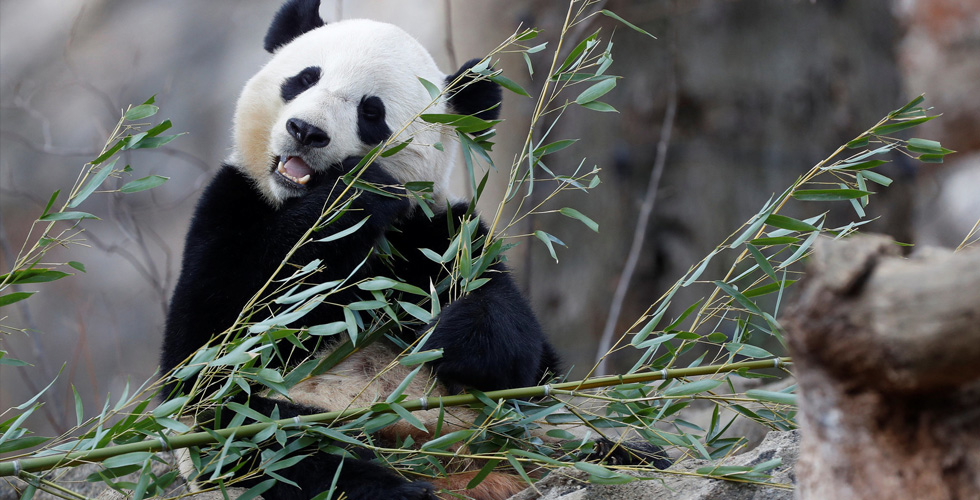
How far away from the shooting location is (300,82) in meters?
2.30

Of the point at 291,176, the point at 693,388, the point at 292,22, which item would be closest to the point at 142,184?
the point at 291,176

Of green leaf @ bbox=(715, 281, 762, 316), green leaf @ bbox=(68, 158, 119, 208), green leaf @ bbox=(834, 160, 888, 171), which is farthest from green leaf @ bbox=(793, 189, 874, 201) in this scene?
green leaf @ bbox=(68, 158, 119, 208)

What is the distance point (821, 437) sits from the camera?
970 millimetres

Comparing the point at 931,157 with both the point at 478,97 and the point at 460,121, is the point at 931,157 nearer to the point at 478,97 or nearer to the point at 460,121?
the point at 460,121

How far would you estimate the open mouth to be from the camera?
2135 mm

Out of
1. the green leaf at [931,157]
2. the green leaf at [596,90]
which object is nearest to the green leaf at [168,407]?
the green leaf at [596,90]

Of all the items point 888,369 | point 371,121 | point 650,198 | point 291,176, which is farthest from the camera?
point 650,198

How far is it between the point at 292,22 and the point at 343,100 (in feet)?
1.79

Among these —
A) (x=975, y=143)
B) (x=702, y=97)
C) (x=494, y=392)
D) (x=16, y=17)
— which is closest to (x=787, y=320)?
(x=494, y=392)

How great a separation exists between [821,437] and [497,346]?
101 cm

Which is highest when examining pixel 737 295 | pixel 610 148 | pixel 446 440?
pixel 737 295

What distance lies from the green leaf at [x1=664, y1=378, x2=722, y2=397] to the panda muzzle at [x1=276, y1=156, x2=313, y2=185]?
1.11m

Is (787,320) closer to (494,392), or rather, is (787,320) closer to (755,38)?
(494,392)

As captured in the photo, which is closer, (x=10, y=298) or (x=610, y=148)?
(x=10, y=298)
